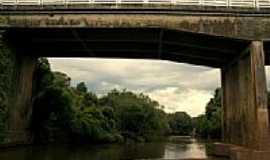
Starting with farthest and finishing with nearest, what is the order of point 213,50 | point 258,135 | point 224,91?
point 224,91 → point 213,50 → point 258,135

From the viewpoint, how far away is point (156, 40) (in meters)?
25.2

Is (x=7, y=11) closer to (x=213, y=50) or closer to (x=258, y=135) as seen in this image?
(x=213, y=50)

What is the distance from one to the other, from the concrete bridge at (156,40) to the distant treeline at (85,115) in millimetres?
5395

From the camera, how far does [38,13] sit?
23.2m

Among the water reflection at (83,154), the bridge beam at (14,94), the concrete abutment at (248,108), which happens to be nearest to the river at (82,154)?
the water reflection at (83,154)

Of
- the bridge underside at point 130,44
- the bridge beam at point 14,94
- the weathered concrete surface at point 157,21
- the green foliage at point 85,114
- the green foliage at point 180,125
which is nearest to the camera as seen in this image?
the weathered concrete surface at point 157,21

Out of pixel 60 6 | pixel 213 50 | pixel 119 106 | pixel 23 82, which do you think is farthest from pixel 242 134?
pixel 119 106

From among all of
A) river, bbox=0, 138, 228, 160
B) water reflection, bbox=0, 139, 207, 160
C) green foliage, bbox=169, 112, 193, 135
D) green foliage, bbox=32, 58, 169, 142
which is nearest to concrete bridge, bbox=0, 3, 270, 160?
river, bbox=0, 138, 228, 160

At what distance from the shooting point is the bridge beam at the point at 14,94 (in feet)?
79.3

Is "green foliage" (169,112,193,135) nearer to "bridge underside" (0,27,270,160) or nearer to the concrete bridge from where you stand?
"bridge underside" (0,27,270,160)

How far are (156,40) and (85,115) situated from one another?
91.0 feet

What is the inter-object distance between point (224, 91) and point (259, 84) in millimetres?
9596

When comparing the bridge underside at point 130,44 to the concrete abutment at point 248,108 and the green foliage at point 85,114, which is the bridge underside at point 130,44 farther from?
the green foliage at point 85,114

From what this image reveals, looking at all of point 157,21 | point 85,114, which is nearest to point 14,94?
point 157,21
